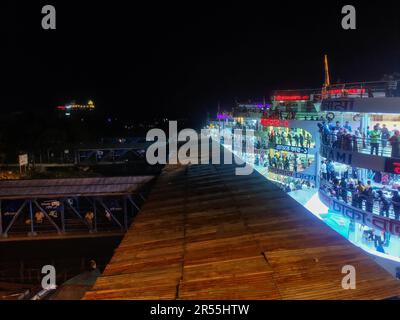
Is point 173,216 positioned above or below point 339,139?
below

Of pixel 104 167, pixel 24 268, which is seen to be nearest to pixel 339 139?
pixel 24 268

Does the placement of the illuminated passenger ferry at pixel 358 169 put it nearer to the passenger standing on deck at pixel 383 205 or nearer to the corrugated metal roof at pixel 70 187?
the passenger standing on deck at pixel 383 205

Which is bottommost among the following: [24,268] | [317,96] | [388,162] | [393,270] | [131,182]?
[24,268]

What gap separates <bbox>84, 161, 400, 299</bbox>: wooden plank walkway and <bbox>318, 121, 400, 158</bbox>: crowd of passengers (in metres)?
3.61

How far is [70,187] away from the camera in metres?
22.6

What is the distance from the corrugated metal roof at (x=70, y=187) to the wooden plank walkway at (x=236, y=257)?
9.43m

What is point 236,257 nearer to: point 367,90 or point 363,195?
point 363,195

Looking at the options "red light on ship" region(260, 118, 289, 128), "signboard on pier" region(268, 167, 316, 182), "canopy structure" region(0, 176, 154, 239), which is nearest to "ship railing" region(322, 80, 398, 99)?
"red light on ship" region(260, 118, 289, 128)

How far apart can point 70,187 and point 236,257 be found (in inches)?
652
